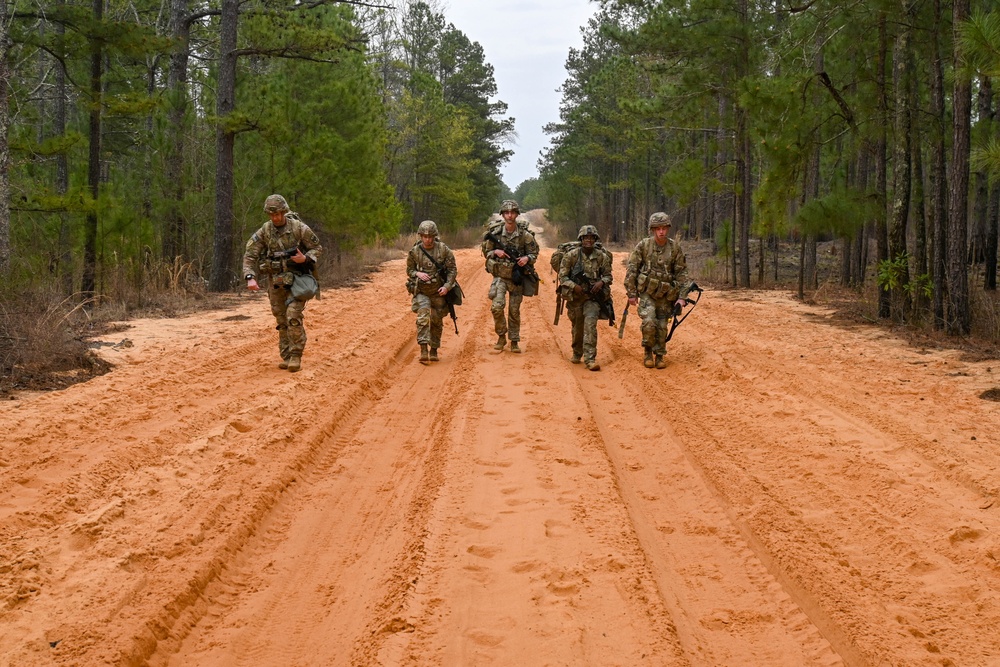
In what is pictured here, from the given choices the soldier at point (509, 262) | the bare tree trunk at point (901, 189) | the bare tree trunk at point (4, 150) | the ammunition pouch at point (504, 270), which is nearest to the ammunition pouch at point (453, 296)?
the soldier at point (509, 262)

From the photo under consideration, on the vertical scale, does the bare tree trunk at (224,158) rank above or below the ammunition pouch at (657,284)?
above

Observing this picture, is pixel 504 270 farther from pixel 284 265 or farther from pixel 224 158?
pixel 224 158

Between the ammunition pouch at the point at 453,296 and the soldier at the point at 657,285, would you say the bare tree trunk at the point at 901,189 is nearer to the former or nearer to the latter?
the soldier at the point at 657,285

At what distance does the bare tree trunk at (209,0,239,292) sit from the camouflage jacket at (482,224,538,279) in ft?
29.0

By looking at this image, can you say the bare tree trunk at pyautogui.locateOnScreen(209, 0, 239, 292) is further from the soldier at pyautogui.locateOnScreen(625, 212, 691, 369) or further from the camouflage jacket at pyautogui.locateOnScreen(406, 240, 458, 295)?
the soldier at pyautogui.locateOnScreen(625, 212, 691, 369)

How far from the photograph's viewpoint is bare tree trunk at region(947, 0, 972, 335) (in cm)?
1132

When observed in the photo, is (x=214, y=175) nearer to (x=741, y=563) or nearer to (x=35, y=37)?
(x=35, y=37)

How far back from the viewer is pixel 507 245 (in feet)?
36.9

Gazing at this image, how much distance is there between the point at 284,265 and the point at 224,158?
906cm

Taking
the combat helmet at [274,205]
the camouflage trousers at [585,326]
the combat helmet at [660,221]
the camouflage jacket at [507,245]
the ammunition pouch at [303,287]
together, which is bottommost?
the camouflage trousers at [585,326]

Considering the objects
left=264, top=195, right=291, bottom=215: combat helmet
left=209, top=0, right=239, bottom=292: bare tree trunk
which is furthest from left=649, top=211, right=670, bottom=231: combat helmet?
left=209, top=0, right=239, bottom=292: bare tree trunk

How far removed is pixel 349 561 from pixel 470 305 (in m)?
12.5

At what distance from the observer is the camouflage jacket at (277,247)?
9.86 m

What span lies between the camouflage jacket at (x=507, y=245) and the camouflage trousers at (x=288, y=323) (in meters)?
2.75
